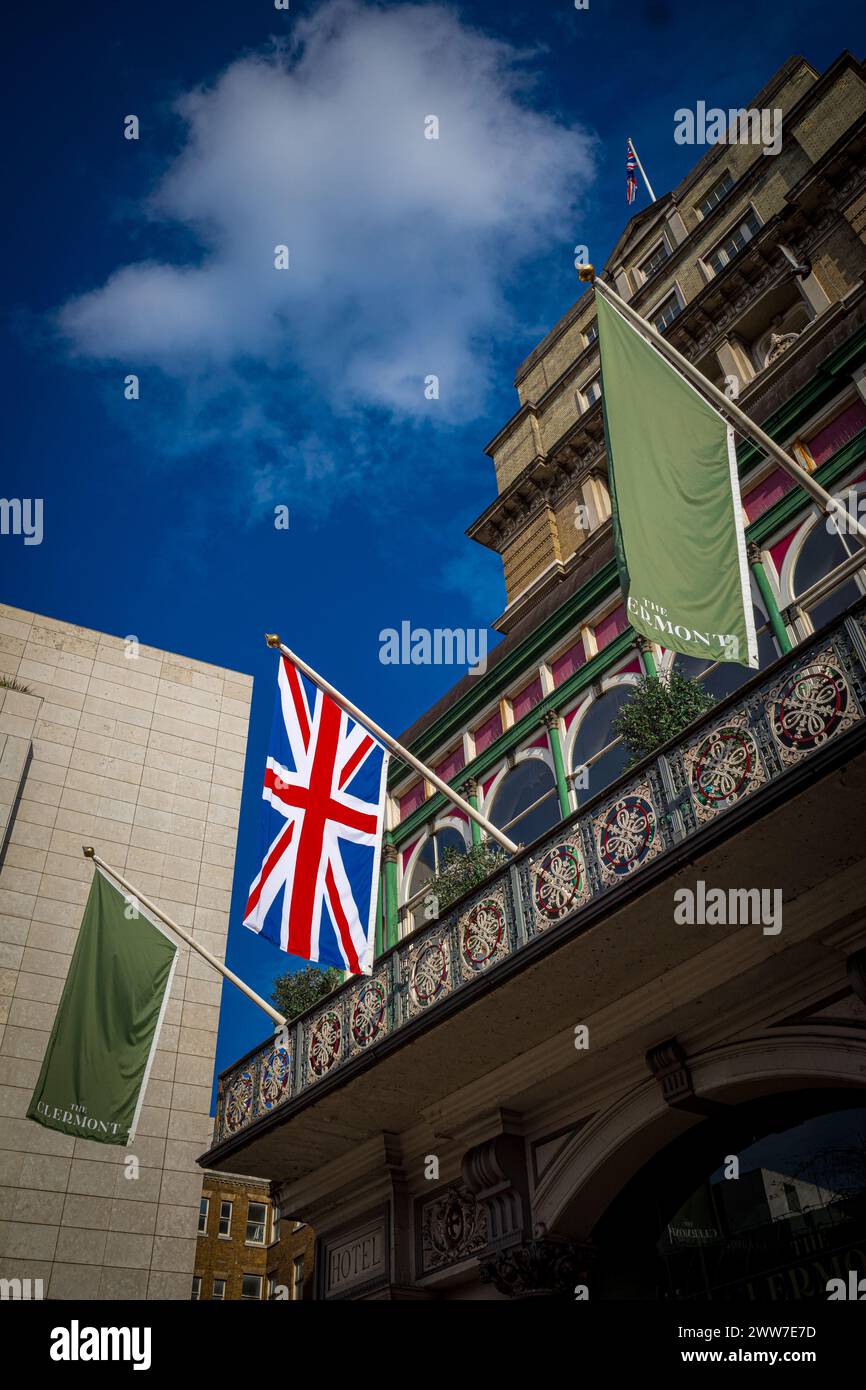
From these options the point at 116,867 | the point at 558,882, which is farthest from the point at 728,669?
the point at 116,867

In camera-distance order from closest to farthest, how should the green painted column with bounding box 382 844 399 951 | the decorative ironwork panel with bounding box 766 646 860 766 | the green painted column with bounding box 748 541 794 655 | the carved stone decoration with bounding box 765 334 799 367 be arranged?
1. the decorative ironwork panel with bounding box 766 646 860 766
2. the green painted column with bounding box 748 541 794 655
3. the green painted column with bounding box 382 844 399 951
4. the carved stone decoration with bounding box 765 334 799 367

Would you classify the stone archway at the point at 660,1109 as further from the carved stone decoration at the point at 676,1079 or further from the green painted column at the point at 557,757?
the green painted column at the point at 557,757

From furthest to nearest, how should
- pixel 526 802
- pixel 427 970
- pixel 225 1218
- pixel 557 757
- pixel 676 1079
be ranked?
pixel 225 1218, pixel 526 802, pixel 557 757, pixel 427 970, pixel 676 1079

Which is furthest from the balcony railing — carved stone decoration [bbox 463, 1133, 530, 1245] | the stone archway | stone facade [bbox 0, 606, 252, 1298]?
stone facade [bbox 0, 606, 252, 1298]

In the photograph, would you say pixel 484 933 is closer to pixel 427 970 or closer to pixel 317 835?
pixel 427 970

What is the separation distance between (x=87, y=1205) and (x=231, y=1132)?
6441 millimetres

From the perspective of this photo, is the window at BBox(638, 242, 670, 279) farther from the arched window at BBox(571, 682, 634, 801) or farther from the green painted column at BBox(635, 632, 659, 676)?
the arched window at BBox(571, 682, 634, 801)

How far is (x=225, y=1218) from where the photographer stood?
5731 cm

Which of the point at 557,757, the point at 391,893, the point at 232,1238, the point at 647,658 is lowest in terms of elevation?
the point at 391,893

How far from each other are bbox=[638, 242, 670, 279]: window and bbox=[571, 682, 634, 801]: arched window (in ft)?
59.6

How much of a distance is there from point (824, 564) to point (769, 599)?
0.84m

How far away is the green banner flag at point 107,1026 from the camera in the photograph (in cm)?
1402

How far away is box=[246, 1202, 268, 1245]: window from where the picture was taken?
58.2 m
